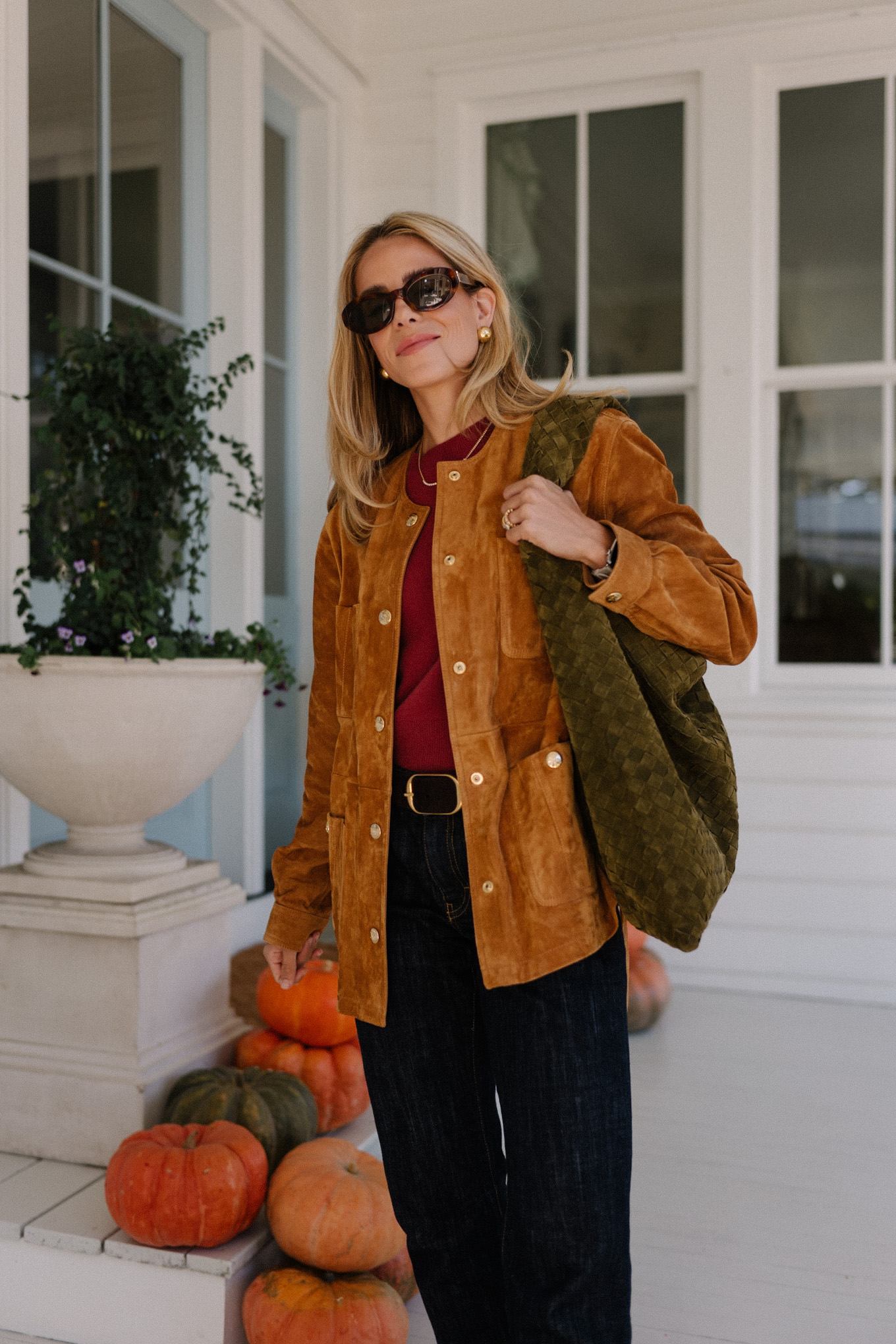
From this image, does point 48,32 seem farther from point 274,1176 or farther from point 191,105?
point 274,1176

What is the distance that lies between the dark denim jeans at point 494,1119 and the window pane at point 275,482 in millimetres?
2522

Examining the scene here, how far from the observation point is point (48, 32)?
2.69 metres

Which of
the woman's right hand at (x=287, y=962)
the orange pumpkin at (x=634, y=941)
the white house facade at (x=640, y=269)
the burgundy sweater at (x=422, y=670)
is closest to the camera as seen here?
the burgundy sweater at (x=422, y=670)

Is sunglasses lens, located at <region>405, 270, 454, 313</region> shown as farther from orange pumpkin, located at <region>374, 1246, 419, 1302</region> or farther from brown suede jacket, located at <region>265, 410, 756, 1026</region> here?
orange pumpkin, located at <region>374, 1246, 419, 1302</region>

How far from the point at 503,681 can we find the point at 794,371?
2.71m

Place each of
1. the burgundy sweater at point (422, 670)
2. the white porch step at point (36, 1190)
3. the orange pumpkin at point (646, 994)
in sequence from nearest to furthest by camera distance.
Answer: the burgundy sweater at point (422, 670)
the white porch step at point (36, 1190)
the orange pumpkin at point (646, 994)

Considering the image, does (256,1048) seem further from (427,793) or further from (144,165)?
(144,165)

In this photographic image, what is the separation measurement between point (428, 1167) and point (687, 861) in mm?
464

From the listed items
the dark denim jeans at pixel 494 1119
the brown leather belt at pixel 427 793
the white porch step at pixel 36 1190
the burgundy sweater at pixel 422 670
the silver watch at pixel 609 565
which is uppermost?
the silver watch at pixel 609 565

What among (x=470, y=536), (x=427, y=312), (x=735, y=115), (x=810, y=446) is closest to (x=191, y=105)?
(x=735, y=115)

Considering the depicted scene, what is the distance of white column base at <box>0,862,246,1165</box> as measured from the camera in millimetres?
1930

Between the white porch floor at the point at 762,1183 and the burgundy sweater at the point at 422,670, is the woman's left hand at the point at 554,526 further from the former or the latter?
the white porch floor at the point at 762,1183

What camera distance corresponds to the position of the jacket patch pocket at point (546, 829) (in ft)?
3.59

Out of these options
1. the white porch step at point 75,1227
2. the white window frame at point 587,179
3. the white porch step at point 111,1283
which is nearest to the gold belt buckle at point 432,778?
the white porch step at point 111,1283
